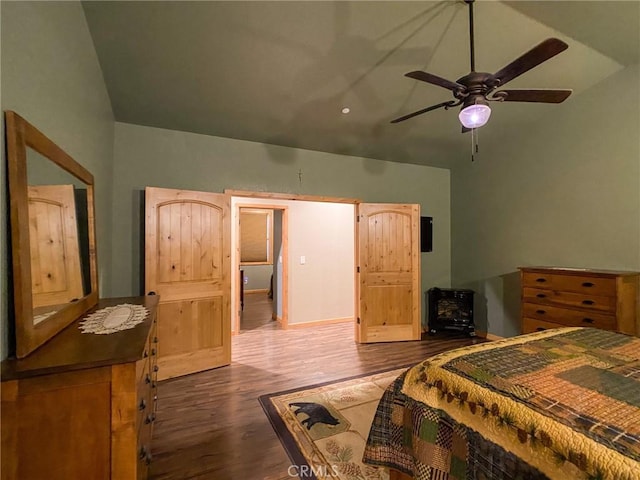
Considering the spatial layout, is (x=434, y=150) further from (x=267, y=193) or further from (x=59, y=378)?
(x=59, y=378)

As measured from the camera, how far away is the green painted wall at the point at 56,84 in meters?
1.08

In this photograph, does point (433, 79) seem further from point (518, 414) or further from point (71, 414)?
point (71, 414)

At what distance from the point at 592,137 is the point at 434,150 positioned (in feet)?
5.71

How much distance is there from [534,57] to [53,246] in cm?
269

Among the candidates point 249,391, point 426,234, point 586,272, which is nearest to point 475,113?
point 586,272

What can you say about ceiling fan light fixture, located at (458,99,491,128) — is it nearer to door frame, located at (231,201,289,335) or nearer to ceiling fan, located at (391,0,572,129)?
ceiling fan, located at (391,0,572,129)

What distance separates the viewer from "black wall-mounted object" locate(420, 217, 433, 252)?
15.9ft

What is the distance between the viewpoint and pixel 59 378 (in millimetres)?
1016

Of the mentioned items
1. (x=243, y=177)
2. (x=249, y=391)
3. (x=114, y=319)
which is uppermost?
(x=243, y=177)

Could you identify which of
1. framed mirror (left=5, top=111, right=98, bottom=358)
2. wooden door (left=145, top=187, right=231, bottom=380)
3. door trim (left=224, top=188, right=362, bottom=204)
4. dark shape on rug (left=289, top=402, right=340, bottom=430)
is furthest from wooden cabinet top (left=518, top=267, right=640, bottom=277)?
framed mirror (left=5, top=111, right=98, bottom=358)

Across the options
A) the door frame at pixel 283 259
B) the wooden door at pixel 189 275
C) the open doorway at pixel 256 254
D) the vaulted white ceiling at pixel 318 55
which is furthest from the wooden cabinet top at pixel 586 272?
the open doorway at pixel 256 254

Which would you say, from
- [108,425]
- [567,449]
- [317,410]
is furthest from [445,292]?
[108,425]

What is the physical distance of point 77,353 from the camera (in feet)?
3.66

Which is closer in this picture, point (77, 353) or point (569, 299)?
point (77, 353)
